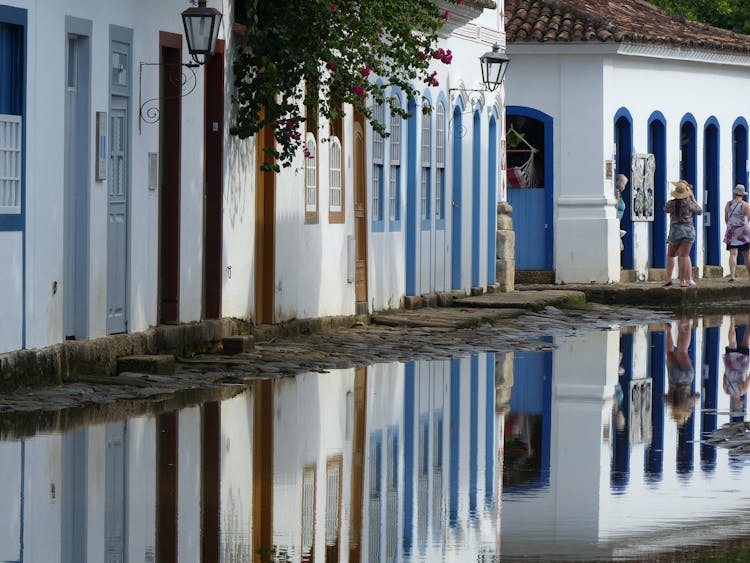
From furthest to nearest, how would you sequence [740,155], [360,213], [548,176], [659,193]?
[740,155] → [659,193] → [548,176] → [360,213]

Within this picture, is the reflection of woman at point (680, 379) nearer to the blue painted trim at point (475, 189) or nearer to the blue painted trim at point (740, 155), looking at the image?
the blue painted trim at point (475, 189)

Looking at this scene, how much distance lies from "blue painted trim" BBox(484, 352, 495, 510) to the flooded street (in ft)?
0.09

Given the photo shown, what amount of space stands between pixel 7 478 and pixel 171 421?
2645mm

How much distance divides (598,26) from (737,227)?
151 inches

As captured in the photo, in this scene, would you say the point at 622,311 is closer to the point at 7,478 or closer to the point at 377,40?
the point at 377,40

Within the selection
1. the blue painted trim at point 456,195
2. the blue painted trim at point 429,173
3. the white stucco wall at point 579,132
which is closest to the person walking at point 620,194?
the white stucco wall at point 579,132

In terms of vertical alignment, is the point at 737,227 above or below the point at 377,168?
below

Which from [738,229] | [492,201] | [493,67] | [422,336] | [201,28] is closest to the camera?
[201,28]

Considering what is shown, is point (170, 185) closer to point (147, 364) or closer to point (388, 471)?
point (147, 364)

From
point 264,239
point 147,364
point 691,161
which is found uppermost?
point 691,161

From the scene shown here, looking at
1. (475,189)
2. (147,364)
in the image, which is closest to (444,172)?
(475,189)

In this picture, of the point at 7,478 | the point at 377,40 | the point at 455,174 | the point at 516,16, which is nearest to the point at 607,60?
the point at 516,16

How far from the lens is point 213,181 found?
62.1 feet

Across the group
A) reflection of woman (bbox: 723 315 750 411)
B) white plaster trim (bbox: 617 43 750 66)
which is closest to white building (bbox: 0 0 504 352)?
reflection of woman (bbox: 723 315 750 411)
